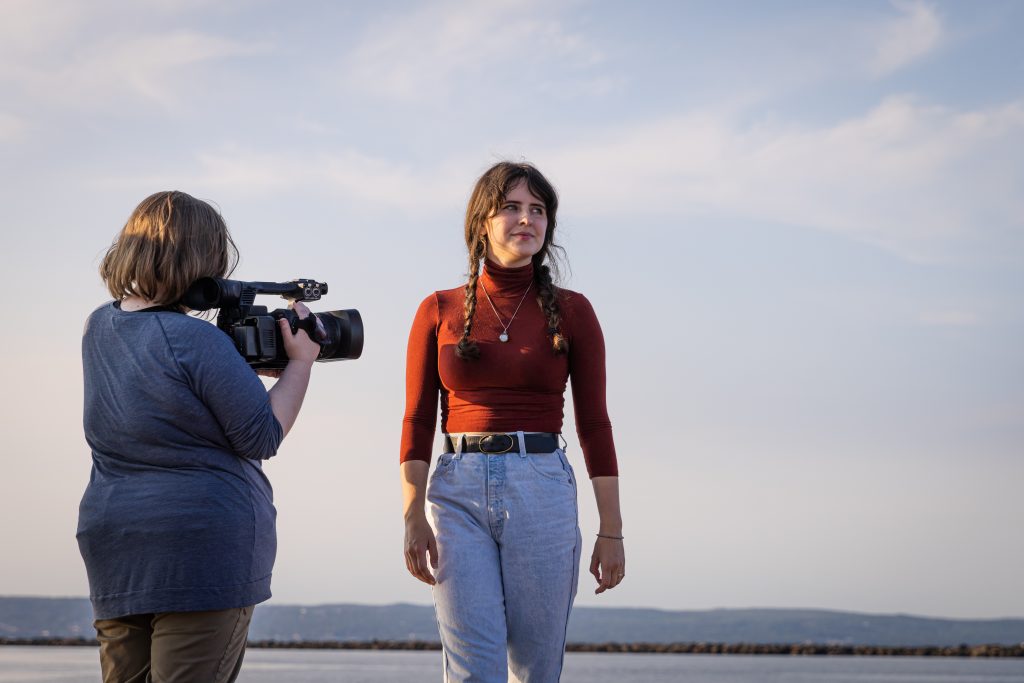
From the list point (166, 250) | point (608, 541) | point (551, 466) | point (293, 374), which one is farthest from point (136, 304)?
point (608, 541)

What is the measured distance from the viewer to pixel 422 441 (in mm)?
3729

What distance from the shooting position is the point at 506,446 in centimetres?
352

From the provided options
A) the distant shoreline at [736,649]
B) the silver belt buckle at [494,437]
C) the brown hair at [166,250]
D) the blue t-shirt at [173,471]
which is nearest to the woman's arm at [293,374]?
the blue t-shirt at [173,471]

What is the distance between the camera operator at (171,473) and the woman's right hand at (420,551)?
0.87 metres

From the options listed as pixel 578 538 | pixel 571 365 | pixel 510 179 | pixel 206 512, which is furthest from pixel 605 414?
pixel 206 512

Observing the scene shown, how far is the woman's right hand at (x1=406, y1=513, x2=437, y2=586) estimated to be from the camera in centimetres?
354

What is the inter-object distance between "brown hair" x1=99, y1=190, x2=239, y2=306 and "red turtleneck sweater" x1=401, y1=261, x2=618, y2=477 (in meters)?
1.11

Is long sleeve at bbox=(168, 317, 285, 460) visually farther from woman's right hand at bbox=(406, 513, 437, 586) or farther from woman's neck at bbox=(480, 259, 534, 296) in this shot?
woman's neck at bbox=(480, 259, 534, 296)

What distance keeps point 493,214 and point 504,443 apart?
0.80 m

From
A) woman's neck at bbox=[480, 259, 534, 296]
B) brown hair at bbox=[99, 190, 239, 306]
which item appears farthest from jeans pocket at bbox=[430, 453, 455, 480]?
brown hair at bbox=[99, 190, 239, 306]

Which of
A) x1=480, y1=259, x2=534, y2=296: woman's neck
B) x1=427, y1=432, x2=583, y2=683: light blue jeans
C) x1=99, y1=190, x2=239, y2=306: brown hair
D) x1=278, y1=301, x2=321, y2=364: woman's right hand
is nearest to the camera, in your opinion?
x1=99, y1=190, x2=239, y2=306: brown hair

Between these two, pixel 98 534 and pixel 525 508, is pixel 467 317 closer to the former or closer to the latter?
pixel 525 508

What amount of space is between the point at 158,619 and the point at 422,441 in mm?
1283

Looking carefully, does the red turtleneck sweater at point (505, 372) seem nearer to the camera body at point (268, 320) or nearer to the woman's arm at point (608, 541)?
the woman's arm at point (608, 541)
